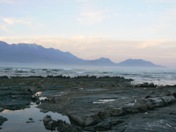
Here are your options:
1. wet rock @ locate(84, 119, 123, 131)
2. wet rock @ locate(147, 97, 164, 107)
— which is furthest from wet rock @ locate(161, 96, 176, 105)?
wet rock @ locate(84, 119, 123, 131)

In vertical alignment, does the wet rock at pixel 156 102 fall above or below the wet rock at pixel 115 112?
above

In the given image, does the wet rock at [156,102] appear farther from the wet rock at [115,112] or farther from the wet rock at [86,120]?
the wet rock at [86,120]

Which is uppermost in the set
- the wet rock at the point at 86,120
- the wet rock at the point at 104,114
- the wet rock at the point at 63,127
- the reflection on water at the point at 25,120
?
the wet rock at the point at 104,114

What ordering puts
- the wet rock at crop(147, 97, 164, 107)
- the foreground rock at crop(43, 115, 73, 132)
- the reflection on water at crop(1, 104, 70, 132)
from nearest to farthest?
the foreground rock at crop(43, 115, 73, 132), the reflection on water at crop(1, 104, 70, 132), the wet rock at crop(147, 97, 164, 107)

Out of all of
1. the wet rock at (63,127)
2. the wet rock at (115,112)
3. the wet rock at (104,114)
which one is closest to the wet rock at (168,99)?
the wet rock at (115,112)

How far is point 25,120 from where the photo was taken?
2548 cm

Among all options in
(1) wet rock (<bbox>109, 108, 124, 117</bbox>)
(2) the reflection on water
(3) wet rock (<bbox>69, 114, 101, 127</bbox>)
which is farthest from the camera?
(1) wet rock (<bbox>109, 108, 124, 117</bbox>)

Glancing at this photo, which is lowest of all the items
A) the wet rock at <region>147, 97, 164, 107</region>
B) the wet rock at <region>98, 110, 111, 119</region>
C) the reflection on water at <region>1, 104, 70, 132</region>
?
the reflection on water at <region>1, 104, 70, 132</region>

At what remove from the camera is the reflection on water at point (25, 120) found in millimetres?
22228

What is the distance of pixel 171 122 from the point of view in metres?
22.4

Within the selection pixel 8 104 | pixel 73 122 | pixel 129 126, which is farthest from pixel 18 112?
pixel 129 126

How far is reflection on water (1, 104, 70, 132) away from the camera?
2223 cm

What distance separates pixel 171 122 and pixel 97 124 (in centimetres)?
516

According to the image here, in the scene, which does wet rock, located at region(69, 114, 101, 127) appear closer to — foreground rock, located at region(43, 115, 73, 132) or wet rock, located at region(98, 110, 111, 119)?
wet rock, located at region(98, 110, 111, 119)
